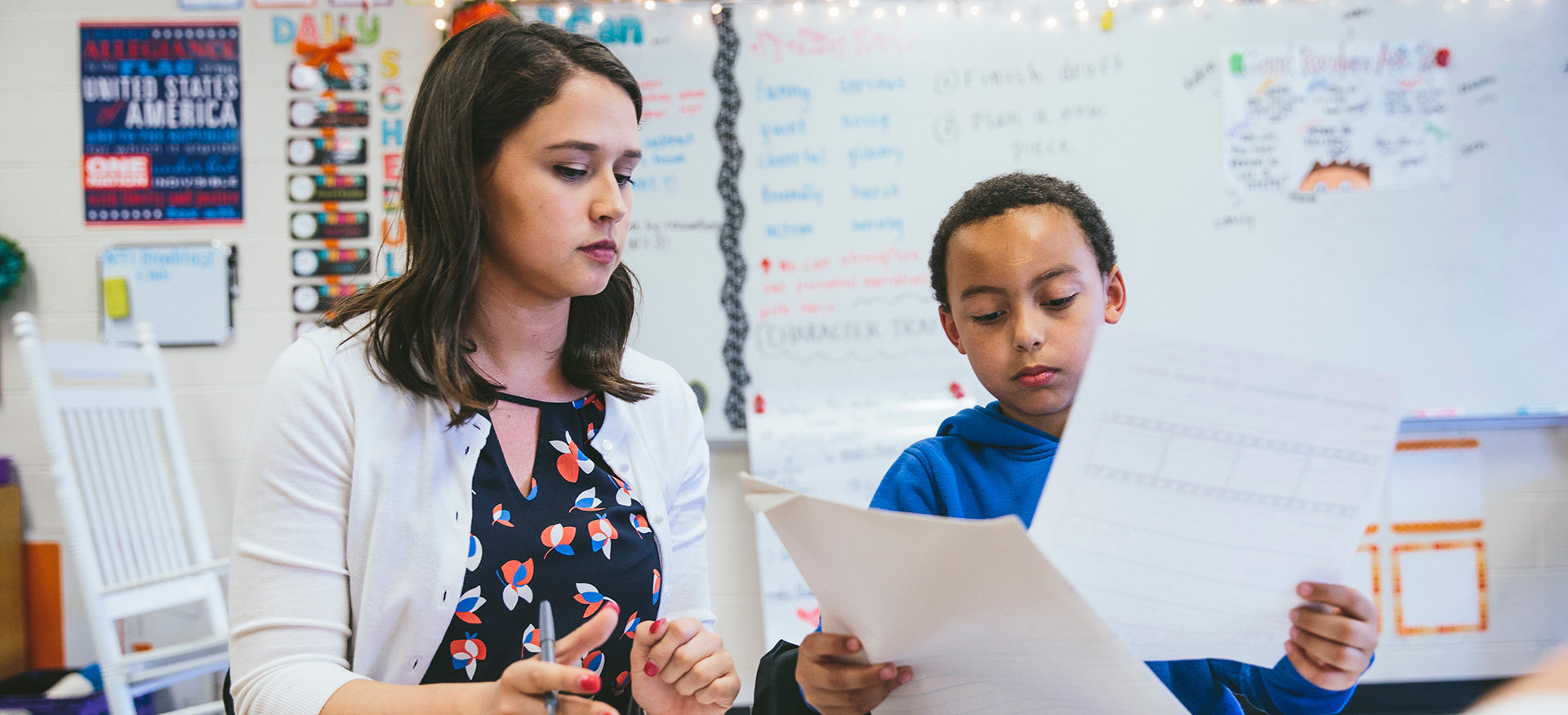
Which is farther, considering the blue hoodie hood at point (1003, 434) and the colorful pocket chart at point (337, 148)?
the colorful pocket chart at point (337, 148)

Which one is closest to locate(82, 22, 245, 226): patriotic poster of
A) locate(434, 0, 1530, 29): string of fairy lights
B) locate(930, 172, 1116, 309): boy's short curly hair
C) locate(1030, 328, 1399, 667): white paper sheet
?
locate(434, 0, 1530, 29): string of fairy lights

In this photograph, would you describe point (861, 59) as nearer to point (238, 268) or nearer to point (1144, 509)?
point (238, 268)

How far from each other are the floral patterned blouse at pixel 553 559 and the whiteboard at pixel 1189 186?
141cm

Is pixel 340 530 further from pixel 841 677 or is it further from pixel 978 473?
pixel 978 473

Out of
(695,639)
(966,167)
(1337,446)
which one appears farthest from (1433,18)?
(695,639)

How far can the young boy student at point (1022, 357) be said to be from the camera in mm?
786

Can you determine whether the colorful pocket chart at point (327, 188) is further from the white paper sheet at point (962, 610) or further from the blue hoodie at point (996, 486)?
the white paper sheet at point (962, 610)

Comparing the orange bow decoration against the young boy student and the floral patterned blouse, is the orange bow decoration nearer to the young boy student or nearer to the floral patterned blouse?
the floral patterned blouse

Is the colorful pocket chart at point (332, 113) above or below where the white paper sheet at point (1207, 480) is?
above

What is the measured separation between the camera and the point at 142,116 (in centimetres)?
223

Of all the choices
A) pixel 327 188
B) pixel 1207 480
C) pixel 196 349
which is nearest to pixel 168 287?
pixel 196 349

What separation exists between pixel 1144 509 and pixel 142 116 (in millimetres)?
2580

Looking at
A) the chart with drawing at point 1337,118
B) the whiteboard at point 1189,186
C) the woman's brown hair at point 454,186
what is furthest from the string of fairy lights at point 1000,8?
the woman's brown hair at point 454,186

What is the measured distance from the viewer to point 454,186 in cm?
83
